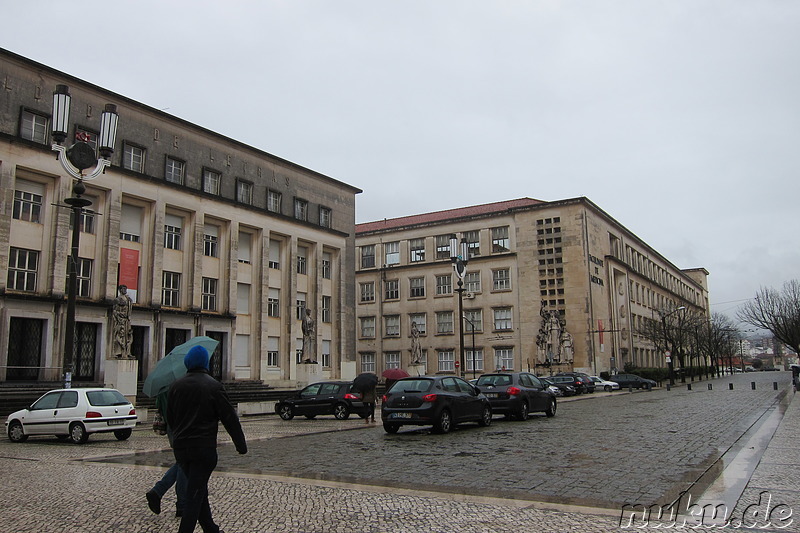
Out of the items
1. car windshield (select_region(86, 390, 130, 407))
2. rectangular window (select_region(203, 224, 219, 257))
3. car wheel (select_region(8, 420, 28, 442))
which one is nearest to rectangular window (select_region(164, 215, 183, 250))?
rectangular window (select_region(203, 224, 219, 257))

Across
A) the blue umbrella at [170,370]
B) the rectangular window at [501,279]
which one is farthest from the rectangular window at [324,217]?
Answer: the blue umbrella at [170,370]

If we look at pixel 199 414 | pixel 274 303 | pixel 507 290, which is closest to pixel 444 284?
pixel 507 290

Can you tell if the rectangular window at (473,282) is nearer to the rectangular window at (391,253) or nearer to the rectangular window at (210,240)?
the rectangular window at (391,253)

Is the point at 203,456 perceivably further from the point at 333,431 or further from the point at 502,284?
the point at 502,284

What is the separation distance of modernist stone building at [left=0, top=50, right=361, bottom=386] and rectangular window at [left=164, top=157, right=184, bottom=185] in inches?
3.9

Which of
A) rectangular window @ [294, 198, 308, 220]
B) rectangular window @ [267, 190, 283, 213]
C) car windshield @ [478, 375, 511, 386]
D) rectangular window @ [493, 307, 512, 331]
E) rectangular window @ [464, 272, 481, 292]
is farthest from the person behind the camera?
rectangular window @ [464, 272, 481, 292]

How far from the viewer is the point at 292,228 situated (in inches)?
1807

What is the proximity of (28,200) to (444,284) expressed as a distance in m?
45.2

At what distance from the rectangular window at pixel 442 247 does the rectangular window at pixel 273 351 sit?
98.2ft

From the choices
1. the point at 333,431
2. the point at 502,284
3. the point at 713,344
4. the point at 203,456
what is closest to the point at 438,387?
the point at 333,431

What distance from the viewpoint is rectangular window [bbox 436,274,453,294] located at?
69406 mm

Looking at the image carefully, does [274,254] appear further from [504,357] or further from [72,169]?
[504,357]

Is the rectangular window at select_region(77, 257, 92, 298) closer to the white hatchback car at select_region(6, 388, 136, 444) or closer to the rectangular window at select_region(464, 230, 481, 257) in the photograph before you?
the white hatchback car at select_region(6, 388, 136, 444)

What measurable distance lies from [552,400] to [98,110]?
27016 mm
